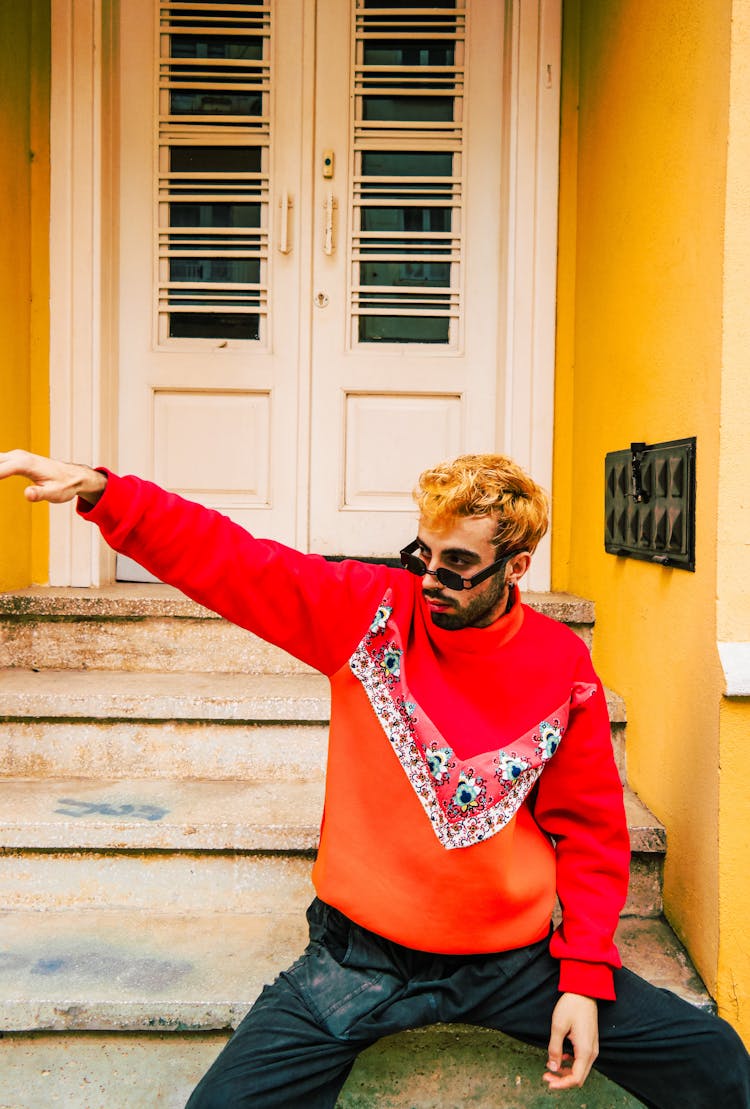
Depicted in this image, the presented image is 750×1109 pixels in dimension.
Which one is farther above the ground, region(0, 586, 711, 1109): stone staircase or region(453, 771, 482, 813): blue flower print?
region(453, 771, 482, 813): blue flower print

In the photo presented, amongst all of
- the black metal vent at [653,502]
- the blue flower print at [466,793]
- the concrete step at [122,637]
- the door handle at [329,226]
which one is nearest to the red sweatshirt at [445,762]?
the blue flower print at [466,793]

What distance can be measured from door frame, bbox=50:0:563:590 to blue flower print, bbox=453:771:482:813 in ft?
5.96

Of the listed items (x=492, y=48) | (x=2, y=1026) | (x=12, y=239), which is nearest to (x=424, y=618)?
(x=2, y=1026)

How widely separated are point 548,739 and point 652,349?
1258mm

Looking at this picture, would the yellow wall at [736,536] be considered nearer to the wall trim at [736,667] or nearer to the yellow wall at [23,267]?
the wall trim at [736,667]

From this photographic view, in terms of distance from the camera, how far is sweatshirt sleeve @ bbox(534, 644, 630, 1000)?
1.54m

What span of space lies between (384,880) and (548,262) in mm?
2426

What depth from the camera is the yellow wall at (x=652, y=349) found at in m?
1.93

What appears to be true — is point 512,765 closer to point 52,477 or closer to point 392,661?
point 392,661

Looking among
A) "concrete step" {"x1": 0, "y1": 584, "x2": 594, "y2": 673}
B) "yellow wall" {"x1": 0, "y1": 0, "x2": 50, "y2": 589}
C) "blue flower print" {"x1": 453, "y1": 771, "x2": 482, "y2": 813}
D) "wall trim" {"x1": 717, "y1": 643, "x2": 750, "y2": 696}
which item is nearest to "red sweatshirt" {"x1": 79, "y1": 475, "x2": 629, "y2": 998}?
"blue flower print" {"x1": 453, "y1": 771, "x2": 482, "y2": 813}

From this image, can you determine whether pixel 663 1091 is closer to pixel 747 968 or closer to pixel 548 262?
pixel 747 968

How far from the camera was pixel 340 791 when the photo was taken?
1.58m

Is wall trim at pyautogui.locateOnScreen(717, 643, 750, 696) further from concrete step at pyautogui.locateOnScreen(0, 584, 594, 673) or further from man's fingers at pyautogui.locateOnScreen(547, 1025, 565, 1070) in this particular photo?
concrete step at pyautogui.locateOnScreen(0, 584, 594, 673)

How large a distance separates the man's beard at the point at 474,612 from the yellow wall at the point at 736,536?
2.00 ft
